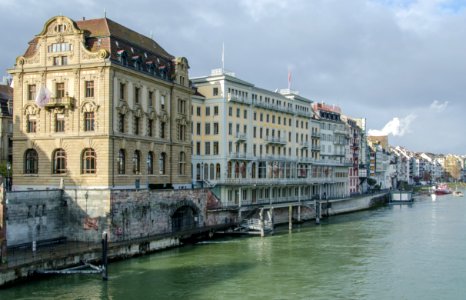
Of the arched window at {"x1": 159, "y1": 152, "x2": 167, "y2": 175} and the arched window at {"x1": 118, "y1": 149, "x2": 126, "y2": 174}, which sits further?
the arched window at {"x1": 159, "y1": 152, "x2": 167, "y2": 175}

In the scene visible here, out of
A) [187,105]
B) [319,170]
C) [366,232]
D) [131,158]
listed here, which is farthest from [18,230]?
[319,170]

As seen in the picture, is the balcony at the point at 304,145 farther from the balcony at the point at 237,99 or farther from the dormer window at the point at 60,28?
the dormer window at the point at 60,28

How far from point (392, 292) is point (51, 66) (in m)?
40.4

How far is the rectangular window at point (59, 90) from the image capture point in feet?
199

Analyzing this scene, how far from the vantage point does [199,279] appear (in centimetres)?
4634

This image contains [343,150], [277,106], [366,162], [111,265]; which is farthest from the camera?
[366,162]

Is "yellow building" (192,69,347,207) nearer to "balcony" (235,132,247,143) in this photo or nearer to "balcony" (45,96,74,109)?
"balcony" (235,132,247,143)

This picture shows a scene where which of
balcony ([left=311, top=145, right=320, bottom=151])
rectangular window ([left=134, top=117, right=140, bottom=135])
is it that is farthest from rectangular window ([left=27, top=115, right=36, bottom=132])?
balcony ([left=311, top=145, right=320, bottom=151])

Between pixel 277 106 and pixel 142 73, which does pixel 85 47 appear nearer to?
pixel 142 73

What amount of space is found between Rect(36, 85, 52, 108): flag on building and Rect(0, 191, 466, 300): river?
61.4ft

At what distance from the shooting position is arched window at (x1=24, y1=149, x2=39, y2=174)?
62.3 meters

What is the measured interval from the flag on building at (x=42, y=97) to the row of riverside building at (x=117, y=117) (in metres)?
0.10

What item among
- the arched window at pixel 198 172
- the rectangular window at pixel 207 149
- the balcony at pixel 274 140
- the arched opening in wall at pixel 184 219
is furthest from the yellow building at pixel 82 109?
the balcony at pixel 274 140

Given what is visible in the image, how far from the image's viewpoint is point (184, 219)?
6875 cm
